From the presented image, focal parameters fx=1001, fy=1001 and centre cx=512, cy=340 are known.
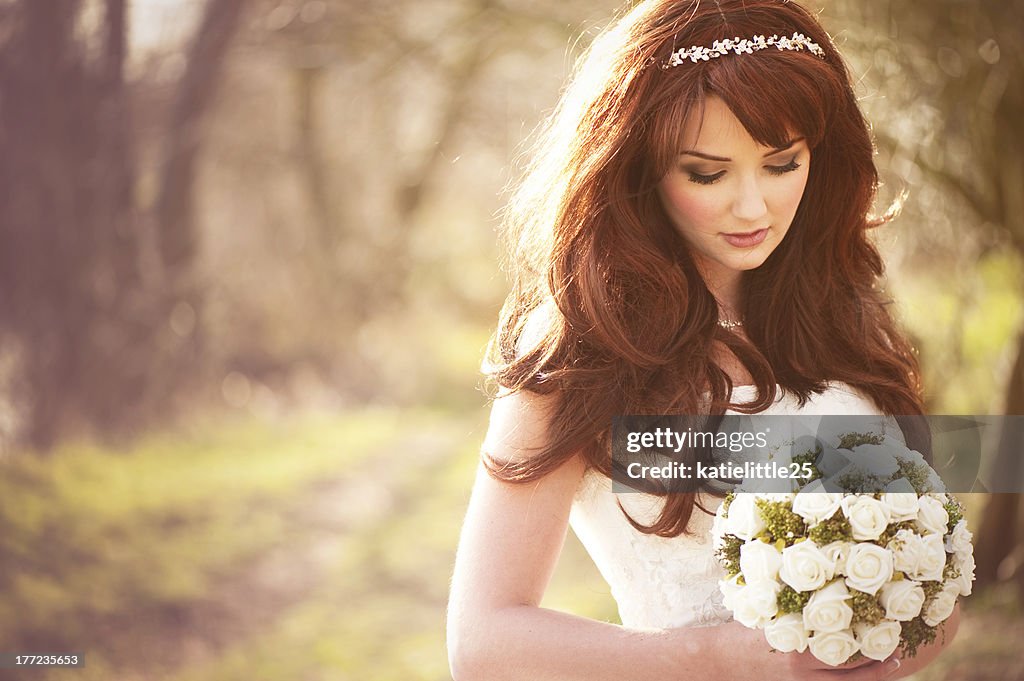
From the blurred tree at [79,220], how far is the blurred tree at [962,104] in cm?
438

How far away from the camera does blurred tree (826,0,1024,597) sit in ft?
11.4

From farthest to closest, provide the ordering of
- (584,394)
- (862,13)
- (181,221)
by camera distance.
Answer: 1. (181,221)
2. (862,13)
3. (584,394)

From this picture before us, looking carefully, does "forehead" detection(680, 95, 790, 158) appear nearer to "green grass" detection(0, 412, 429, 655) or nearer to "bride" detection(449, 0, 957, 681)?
"bride" detection(449, 0, 957, 681)

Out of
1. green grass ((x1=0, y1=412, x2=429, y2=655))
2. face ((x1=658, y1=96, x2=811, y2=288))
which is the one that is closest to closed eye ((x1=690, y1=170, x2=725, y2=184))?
face ((x1=658, y1=96, x2=811, y2=288))

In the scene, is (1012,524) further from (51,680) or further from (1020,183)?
(51,680)

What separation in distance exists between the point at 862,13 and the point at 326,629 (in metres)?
3.81

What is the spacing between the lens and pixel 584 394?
5.22ft

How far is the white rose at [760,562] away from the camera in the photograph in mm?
1360

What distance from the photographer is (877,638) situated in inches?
53.0

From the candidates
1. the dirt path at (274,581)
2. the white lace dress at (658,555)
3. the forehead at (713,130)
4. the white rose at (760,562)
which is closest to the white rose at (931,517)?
the white rose at (760,562)

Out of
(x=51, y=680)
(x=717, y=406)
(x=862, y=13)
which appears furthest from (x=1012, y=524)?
(x=51, y=680)

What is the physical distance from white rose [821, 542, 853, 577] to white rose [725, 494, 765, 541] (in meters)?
0.09

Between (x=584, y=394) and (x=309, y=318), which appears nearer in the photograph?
(x=584, y=394)

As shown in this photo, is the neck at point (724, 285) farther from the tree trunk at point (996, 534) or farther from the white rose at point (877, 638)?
the tree trunk at point (996, 534)
